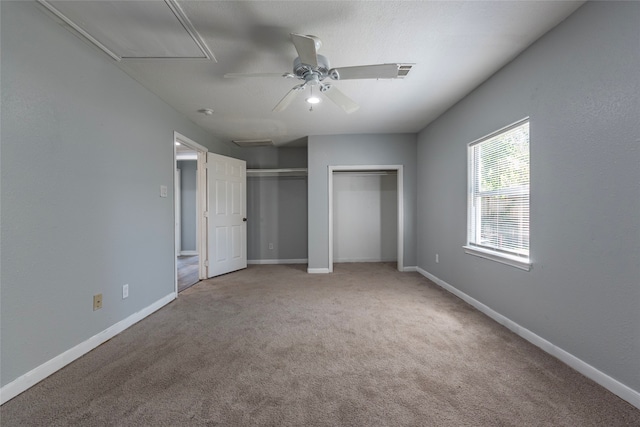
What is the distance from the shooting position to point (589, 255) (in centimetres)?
156

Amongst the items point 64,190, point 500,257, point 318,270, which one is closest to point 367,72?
point 500,257

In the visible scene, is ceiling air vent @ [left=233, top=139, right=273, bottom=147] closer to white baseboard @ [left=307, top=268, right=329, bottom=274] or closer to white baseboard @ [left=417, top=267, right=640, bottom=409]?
white baseboard @ [left=307, top=268, right=329, bottom=274]

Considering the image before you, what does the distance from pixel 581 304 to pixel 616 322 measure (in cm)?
20

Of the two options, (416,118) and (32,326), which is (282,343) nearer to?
(32,326)

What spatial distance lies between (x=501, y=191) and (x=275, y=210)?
3.87 metres

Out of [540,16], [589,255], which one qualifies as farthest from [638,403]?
[540,16]

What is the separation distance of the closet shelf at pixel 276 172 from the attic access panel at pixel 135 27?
9.21 ft

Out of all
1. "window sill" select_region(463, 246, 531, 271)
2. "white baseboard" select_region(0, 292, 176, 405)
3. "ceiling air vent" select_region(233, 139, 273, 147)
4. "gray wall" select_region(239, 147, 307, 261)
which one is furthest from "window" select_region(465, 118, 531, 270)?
"white baseboard" select_region(0, 292, 176, 405)

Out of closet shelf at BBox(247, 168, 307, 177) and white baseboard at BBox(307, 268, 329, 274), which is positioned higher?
closet shelf at BBox(247, 168, 307, 177)

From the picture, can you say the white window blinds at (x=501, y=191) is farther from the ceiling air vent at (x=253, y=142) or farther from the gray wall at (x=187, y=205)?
the gray wall at (x=187, y=205)

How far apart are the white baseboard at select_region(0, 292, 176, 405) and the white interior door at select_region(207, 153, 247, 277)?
1611 millimetres

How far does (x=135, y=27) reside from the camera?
1.71 metres

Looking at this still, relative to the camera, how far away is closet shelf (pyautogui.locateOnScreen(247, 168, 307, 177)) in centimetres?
481

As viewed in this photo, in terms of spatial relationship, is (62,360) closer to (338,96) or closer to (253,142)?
(338,96)
